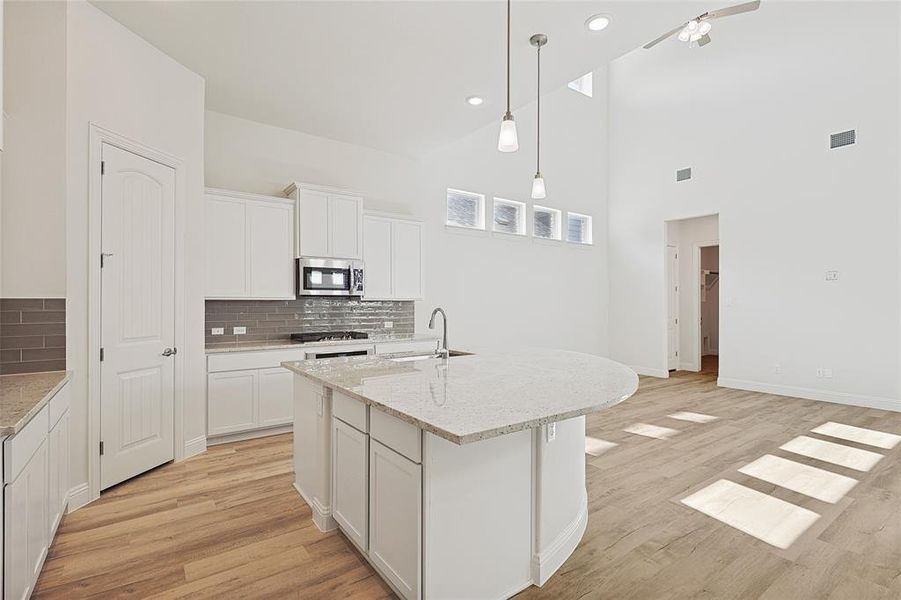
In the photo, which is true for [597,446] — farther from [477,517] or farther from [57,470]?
[57,470]

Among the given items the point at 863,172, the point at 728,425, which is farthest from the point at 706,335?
the point at 728,425

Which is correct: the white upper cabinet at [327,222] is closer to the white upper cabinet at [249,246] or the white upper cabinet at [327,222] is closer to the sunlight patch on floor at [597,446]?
the white upper cabinet at [249,246]

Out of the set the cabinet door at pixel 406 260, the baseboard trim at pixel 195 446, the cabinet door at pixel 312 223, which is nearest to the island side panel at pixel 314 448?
the baseboard trim at pixel 195 446

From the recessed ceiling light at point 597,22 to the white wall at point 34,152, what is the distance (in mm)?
3401

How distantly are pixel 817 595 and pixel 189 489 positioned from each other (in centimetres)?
364

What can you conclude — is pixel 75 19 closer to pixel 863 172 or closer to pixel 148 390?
pixel 148 390

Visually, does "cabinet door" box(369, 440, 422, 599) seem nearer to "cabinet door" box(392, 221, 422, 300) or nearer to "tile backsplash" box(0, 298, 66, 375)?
"tile backsplash" box(0, 298, 66, 375)

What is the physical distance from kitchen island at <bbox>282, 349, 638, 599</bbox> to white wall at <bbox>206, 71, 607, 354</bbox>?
3.31 m

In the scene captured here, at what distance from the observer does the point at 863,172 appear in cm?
549

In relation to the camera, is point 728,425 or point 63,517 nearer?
point 63,517

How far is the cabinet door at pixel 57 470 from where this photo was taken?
2254 millimetres

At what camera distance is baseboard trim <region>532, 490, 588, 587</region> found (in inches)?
79.5

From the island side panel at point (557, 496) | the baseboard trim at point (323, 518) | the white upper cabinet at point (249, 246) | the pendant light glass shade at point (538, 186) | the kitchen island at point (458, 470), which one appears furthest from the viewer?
the white upper cabinet at point (249, 246)

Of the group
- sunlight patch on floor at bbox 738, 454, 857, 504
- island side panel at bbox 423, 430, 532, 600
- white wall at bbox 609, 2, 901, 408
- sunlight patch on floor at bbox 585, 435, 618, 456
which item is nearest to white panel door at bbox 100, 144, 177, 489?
island side panel at bbox 423, 430, 532, 600
